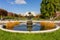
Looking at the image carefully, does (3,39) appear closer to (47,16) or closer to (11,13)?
(47,16)

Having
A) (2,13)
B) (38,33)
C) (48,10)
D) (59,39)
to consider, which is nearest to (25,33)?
(38,33)

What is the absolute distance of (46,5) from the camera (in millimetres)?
35406

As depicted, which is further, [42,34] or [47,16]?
[47,16]

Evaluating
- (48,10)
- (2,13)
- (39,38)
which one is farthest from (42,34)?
(2,13)

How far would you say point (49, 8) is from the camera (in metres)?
34.9

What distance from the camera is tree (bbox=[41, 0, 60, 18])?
34656mm

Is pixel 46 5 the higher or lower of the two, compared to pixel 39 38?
higher

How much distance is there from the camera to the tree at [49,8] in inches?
1364

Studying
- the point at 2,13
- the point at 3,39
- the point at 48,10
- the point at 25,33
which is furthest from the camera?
the point at 2,13

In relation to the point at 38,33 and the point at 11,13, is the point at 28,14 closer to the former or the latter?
the point at 38,33

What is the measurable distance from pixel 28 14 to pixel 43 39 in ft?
21.4

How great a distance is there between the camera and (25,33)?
1313 centimetres

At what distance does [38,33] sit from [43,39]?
5.73 feet

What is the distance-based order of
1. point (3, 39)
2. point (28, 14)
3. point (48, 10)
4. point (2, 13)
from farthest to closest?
point (2, 13) < point (48, 10) < point (28, 14) < point (3, 39)
